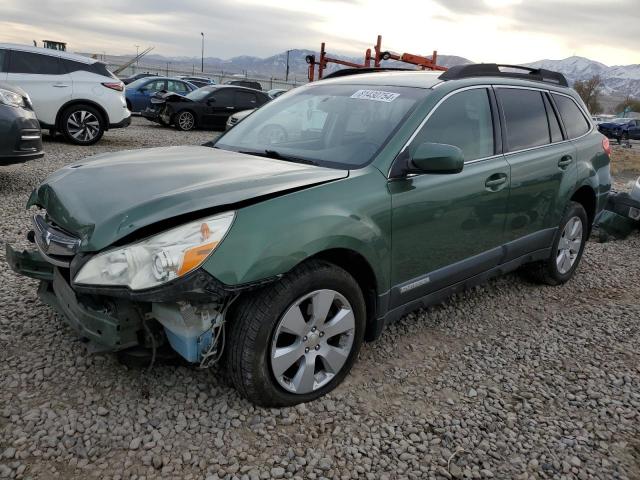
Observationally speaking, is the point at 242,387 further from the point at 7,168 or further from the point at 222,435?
the point at 7,168

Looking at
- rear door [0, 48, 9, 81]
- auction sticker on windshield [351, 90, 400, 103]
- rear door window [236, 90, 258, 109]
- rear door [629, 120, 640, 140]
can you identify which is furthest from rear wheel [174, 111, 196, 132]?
rear door [629, 120, 640, 140]

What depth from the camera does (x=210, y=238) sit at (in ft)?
7.25

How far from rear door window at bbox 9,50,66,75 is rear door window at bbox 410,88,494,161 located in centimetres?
884

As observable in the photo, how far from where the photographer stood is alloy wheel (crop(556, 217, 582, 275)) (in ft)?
14.6

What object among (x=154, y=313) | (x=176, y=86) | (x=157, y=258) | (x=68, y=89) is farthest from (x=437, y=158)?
(x=176, y=86)

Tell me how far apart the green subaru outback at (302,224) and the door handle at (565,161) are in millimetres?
131

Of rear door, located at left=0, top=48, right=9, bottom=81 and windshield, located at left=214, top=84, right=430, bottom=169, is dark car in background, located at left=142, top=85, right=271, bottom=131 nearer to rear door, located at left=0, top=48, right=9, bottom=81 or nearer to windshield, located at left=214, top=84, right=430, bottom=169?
rear door, located at left=0, top=48, right=9, bottom=81

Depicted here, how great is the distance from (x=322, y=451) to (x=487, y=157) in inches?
85.3

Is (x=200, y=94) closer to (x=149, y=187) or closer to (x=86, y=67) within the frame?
(x=86, y=67)

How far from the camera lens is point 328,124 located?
338 cm

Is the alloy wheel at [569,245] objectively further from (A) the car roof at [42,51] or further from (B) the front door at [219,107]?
(B) the front door at [219,107]

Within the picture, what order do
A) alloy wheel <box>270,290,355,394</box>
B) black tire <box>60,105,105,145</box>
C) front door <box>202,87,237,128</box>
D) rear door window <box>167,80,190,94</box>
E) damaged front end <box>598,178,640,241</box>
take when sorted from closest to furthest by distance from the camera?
alloy wheel <box>270,290,355,394</box>, damaged front end <box>598,178,640,241</box>, black tire <box>60,105,105,145</box>, front door <box>202,87,237,128</box>, rear door window <box>167,80,190,94</box>

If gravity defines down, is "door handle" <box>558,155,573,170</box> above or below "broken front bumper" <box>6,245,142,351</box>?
above

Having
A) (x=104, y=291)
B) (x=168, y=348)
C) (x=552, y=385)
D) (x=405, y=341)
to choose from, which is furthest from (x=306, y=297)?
(x=552, y=385)
